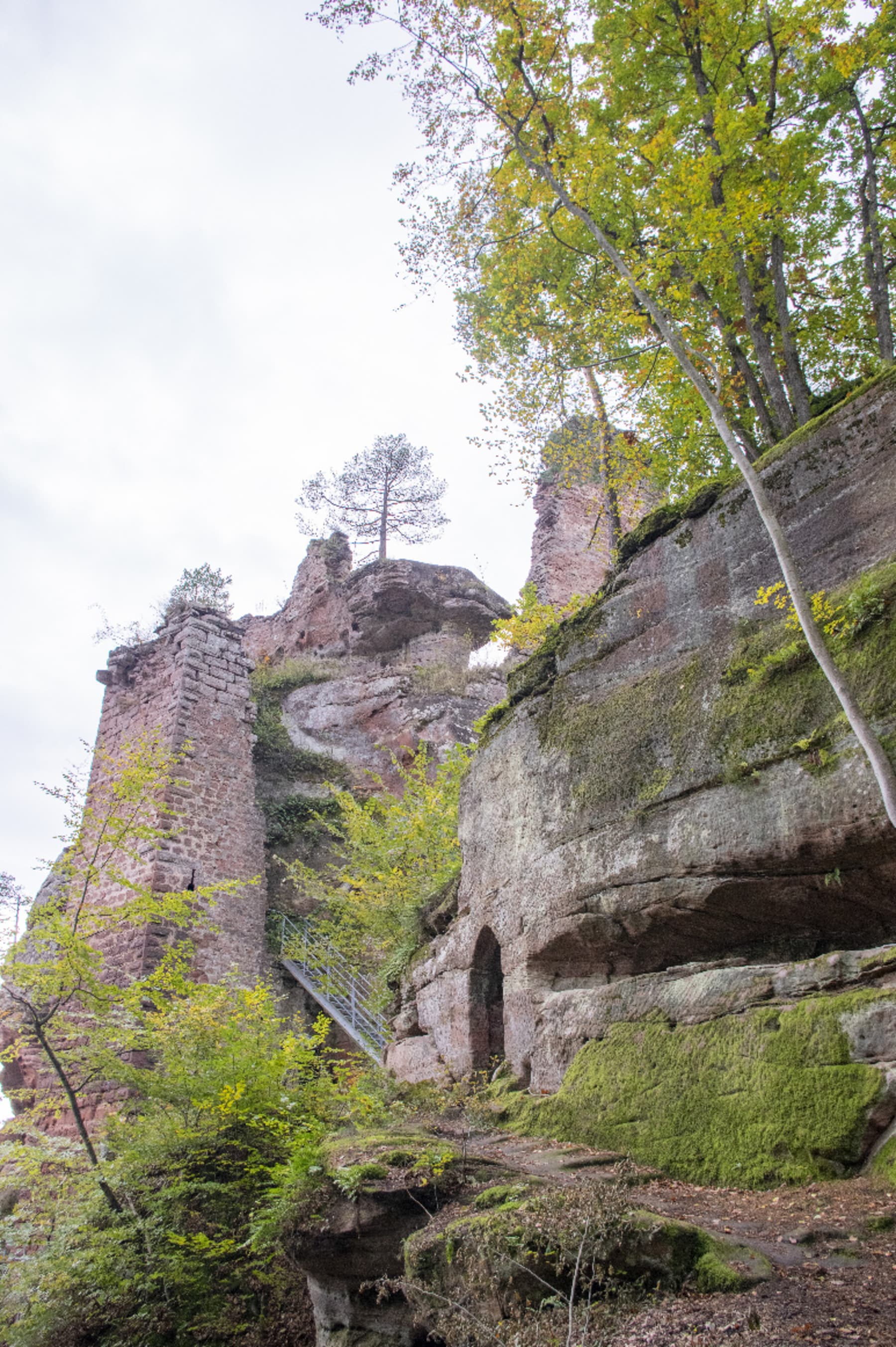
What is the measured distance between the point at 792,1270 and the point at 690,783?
109 inches

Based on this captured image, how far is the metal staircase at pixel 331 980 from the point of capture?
10.6 m

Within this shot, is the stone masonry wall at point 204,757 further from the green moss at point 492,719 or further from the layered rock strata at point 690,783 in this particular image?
the layered rock strata at point 690,783

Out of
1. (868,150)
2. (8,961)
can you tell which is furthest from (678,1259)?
(868,150)

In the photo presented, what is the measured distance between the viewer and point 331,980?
39.7ft

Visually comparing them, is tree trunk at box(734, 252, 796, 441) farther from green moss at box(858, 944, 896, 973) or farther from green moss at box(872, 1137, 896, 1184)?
green moss at box(872, 1137, 896, 1184)

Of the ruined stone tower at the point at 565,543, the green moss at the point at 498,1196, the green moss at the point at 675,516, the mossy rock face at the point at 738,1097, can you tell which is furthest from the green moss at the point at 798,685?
the ruined stone tower at the point at 565,543

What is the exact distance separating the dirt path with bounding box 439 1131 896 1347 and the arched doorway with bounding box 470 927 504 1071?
2.63m

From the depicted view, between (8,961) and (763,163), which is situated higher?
(763,163)

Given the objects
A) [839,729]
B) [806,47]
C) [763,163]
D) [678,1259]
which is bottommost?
[678,1259]

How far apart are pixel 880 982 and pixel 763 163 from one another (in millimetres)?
6373

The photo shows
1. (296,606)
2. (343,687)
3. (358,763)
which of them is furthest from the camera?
(296,606)

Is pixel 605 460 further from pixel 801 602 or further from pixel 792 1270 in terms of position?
pixel 792 1270

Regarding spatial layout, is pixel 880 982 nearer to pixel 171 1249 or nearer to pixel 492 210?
pixel 171 1249

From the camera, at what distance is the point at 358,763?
17.1 metres
